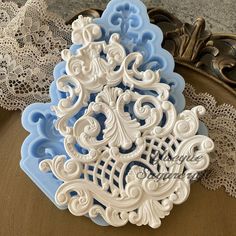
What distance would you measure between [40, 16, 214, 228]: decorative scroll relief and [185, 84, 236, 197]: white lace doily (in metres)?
0.08

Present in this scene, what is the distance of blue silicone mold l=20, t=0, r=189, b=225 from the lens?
71 centimetres


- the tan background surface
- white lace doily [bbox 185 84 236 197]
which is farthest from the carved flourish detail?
the tan background surface

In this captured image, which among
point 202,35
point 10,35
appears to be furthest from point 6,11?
point 202,35

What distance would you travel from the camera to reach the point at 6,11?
32.3 inches

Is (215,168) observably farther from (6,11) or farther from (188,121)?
(6,11)

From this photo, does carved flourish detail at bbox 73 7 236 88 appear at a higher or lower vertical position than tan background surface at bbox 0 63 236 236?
higher

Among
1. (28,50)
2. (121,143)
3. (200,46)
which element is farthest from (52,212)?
(200,46)

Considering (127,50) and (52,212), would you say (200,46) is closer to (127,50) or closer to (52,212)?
(127,50)

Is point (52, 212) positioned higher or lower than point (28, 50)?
lower

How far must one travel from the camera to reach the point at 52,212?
726mm

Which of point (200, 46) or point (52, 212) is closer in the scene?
point (52, 212)

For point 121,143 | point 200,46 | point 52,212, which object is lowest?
point 52,212

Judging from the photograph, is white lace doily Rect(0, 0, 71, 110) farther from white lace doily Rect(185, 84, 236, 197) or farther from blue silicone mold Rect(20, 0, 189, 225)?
white lace doily Rect(185, 84, 236, 197)

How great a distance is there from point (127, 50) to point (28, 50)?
0.16 meters
